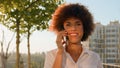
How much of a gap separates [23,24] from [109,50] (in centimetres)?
15563

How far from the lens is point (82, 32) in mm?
2713

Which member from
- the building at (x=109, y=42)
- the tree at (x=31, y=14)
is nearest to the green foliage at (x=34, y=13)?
the tree at (x=31, y=14)

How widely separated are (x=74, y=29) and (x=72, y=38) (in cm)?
7

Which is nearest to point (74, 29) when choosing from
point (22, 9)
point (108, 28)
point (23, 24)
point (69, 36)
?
point (69, 36)

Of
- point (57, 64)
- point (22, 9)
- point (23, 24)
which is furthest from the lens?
point (23, 24)

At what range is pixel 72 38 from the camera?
2.65m

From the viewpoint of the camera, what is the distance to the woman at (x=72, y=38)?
2.58 m

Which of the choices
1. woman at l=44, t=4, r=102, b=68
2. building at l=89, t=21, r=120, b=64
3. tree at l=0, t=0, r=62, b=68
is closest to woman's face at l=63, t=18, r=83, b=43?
woman at l=44, t=4, r=102, b=68

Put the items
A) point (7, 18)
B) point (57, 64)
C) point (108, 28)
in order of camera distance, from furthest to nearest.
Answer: point (108, 28)
point (7, 18)
point (57, 64)

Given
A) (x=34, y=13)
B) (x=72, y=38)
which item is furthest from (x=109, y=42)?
(x=72, y=38)

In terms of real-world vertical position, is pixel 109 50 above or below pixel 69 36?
below

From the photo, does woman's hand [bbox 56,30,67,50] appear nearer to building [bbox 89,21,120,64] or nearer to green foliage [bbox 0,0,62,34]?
green foliage [bbox 0,0,62,34]

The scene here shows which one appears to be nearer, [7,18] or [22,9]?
[22,9]

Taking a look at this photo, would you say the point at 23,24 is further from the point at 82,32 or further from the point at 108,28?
the point at 108,28
